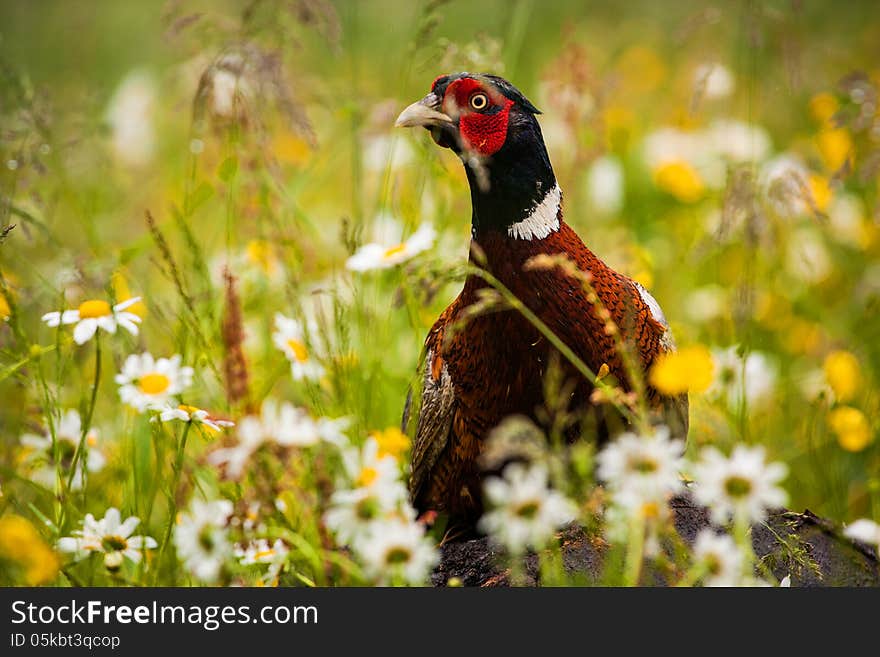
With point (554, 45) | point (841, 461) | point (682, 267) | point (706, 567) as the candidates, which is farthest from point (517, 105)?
point (554, 45)

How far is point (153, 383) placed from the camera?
234cm

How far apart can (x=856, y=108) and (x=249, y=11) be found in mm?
1613

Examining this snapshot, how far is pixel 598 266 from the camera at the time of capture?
2.57 metres

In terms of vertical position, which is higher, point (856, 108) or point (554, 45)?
point (554, 45)

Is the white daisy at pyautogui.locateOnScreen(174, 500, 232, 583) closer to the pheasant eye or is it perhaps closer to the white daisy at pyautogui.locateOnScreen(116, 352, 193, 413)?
the white daisy at pyautogui.locateOnScreen(116, 352, 193, 413)

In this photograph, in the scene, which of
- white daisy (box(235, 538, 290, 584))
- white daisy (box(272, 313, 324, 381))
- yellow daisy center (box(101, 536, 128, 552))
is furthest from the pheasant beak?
yellow daisy center (box(101, 536, 128, 552))

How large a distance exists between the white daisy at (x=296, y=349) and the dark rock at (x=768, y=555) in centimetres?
56

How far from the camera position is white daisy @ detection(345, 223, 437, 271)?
262 cm

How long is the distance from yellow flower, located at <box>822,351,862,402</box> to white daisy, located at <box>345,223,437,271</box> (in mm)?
1272

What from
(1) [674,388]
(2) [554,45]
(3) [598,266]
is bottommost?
(1) [674,388]

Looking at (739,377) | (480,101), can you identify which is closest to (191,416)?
(480,101)

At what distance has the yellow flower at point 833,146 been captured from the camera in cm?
460

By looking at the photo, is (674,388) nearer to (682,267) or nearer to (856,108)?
(856,108)

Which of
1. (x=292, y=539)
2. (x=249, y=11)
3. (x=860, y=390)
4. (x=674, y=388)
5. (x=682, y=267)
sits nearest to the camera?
(x=292, y=539)
